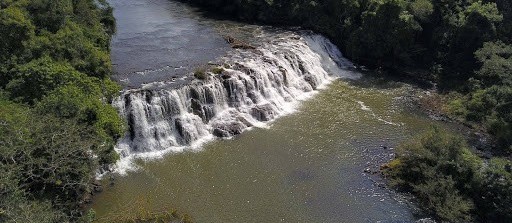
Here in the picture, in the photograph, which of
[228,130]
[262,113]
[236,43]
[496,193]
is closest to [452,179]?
[496,193]

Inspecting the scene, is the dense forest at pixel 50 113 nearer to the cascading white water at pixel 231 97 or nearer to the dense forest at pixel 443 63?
the cascading white water at pixel 231 97

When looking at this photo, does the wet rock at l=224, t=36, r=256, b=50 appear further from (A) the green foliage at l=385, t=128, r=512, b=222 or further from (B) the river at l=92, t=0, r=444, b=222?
(A) the green foliage at l=385, t=128, r=512, b=222

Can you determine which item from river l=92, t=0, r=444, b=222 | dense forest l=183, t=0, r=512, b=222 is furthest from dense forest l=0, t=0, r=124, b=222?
dense forest l=183, t=0, r=512, b=222

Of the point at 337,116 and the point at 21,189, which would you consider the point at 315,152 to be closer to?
the point at 337,116

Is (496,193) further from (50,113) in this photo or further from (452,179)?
(50,113)

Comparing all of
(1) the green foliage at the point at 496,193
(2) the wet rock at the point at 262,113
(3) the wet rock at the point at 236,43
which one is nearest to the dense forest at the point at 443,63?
(1) the green foliage at the point at 496,193

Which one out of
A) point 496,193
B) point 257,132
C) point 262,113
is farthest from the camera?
point 262,113
